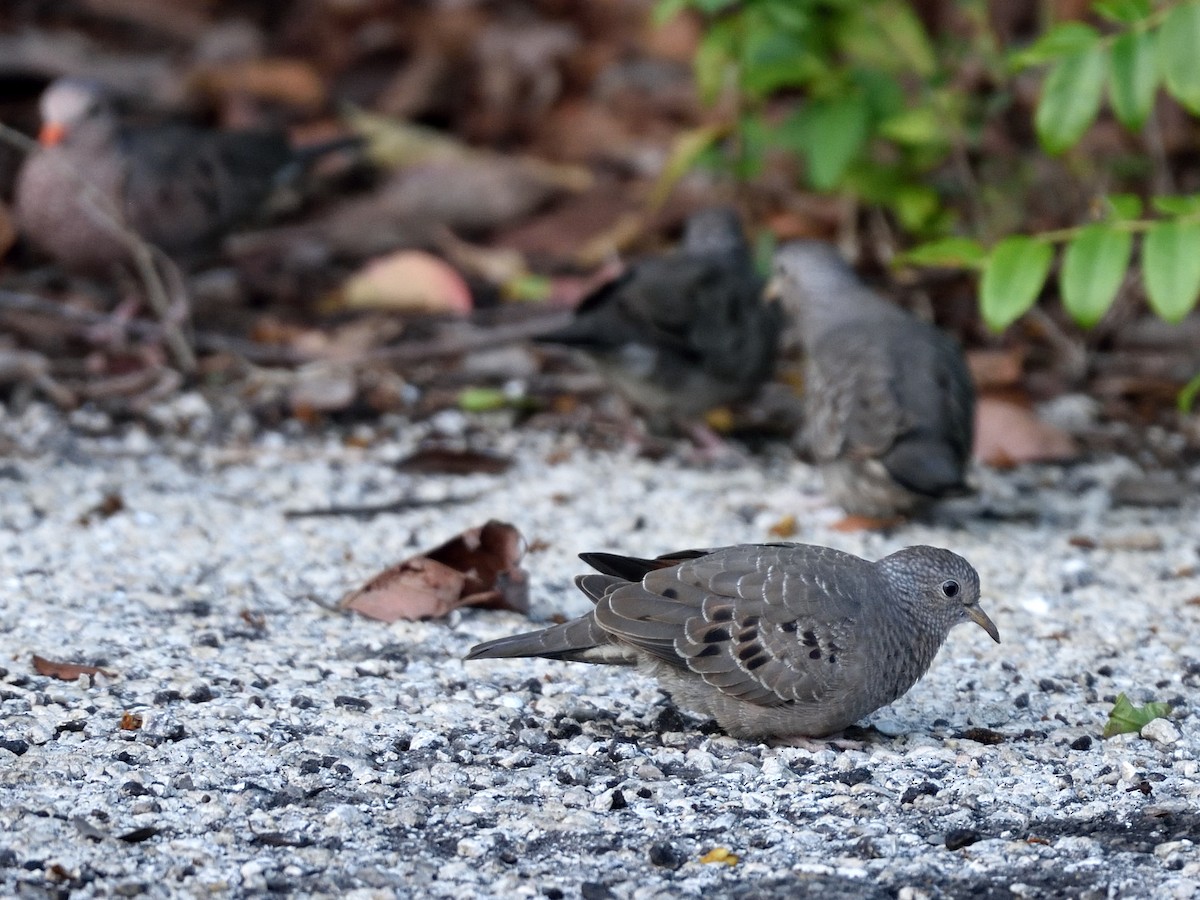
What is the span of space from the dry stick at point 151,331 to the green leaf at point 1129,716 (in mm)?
4441

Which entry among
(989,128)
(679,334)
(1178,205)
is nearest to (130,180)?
(679,334)

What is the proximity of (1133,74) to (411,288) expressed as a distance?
13.3 ft

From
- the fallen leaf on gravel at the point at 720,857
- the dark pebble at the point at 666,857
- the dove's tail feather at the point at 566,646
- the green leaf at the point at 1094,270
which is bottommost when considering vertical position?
the dark pebble at the point at 666,857

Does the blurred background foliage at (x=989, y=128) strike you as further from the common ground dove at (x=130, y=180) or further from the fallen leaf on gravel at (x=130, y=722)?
the fallen leaf on gravel at (x=130, y=722)

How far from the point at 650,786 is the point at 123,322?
4686 mm

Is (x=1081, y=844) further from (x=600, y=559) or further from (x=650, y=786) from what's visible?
(x=600, y=559)

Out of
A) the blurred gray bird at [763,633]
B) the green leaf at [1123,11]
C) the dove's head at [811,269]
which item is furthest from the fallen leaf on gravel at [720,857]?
the dove's head at [811,269]

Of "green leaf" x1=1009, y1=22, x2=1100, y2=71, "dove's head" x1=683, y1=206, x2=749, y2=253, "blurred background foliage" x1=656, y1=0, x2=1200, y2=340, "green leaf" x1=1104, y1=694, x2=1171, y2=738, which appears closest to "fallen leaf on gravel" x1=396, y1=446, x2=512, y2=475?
"dove's head" x1=683, y1=206, x2=749, y2=253

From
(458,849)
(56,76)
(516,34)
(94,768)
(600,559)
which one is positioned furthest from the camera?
(516,34)

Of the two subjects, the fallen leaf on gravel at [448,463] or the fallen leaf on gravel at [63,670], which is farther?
the fallen leaf on gravel at [448,463]

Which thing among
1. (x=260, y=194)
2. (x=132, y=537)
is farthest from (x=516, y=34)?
(x=132, y=537)

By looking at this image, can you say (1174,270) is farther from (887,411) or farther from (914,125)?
(914,125)

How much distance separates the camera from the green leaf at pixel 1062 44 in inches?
207

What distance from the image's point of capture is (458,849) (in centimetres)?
342
